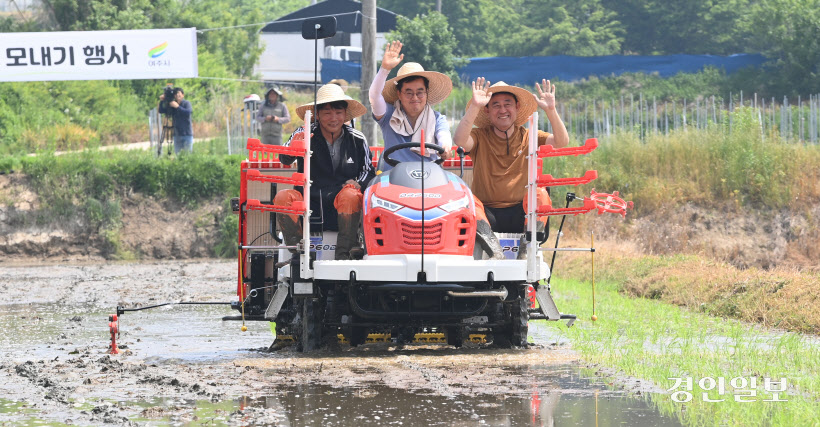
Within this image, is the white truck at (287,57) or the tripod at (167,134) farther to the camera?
the white truck at (287,57)

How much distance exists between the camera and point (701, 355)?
35.2 ft

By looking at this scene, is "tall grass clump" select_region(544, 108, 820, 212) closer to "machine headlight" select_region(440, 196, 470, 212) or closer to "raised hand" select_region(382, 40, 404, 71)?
"raised hand" select_region(382, 40, 404, 71)

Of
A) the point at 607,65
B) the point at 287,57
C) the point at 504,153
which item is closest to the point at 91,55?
the point at 504,153

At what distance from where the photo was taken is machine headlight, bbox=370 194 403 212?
10.9 metres

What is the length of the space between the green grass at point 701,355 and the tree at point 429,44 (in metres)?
28.3

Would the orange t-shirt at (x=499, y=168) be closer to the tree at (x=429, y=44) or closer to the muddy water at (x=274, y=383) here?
the muddy water at (x=274, y=383)

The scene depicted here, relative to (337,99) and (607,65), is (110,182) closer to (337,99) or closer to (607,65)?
(337,99)

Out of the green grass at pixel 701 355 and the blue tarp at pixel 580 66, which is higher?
the blue tarp at pixel 580 66

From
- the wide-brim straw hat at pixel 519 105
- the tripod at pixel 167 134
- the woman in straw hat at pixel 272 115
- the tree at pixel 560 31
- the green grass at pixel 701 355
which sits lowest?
the green grass at pixel 701 355

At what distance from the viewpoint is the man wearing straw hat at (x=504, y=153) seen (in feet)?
39.7

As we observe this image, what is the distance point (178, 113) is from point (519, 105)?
59.1ft

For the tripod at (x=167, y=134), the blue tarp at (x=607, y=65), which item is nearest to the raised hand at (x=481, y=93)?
the tripod at (x=167, y=134)

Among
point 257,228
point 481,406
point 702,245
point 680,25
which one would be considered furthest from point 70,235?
point 680,25

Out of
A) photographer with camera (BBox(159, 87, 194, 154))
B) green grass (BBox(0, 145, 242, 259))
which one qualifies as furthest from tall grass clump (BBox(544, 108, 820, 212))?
photographer with camera (BBox(159, 87, 194, 154))
